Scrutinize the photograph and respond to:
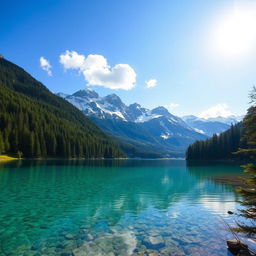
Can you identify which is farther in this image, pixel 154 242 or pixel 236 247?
pixel 154 242

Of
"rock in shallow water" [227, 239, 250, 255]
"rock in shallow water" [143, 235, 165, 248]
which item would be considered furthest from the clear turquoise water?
"rock in shallow water" [227, 239, 250, 255]

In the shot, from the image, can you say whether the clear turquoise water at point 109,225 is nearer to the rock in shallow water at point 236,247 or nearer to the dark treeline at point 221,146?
the rock in shallow water at point 236,247

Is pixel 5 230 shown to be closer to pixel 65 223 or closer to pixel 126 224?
pixel 65 223

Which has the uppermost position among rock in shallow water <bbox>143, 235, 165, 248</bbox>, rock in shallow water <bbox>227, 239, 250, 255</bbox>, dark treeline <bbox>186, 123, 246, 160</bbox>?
dark treeline <bbox>186, 123, 246, 160</bbox>

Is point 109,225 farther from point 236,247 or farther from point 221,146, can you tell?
point 221,146

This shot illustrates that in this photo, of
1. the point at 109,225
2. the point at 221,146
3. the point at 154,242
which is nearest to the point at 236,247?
the point at 154,242

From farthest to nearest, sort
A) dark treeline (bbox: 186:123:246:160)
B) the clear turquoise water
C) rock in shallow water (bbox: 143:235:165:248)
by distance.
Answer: dark treeline (bbox: 186:123:246:160)
rock in shallow water (bbox: 143:235:165:248)
the clear turquoise water

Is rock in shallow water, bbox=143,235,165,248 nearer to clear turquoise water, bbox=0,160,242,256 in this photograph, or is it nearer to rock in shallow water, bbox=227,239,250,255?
clear turquoise water, bbox=0,160,242,256

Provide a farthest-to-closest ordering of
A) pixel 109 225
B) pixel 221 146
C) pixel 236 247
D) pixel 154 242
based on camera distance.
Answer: pixel 221 146 → pixel 109 225 → pixel 154 242 → pixel 236 247

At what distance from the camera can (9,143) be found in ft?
408

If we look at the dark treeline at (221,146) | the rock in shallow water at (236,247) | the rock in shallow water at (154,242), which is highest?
the dark treeline at (221,146)

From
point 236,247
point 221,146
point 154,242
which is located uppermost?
point 221,146

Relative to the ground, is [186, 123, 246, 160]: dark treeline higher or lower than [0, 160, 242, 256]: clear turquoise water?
higher

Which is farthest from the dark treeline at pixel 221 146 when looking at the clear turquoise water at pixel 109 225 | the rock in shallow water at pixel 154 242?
the rock in shallow water at pixel 154 242
